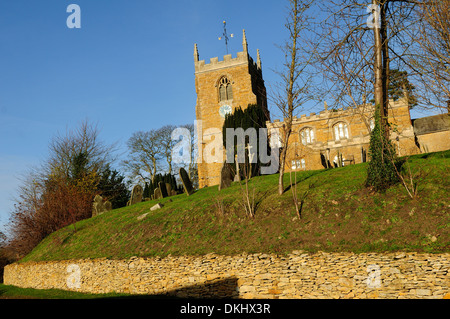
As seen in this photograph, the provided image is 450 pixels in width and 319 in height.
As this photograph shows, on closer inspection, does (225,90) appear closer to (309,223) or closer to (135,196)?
(135,196)

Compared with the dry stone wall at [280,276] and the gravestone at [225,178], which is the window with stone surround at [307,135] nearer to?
the gravestone at [225,178]

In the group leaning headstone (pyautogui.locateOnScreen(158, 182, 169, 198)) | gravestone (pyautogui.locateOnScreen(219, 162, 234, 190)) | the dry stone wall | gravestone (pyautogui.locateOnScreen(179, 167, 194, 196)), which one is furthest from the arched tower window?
the dry stone wall

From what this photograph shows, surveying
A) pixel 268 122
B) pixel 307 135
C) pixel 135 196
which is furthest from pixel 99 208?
pixel 307 135

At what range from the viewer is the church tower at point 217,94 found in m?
36.8

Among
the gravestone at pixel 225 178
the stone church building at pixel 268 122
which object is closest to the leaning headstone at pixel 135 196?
the gravestone at pixel 225 178

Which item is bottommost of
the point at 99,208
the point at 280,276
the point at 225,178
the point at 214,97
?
the point at 280,276

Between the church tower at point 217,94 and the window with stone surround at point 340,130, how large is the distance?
771cm

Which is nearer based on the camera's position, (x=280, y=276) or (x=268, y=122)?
(x=280, y=276)

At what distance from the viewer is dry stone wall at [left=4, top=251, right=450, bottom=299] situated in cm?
789

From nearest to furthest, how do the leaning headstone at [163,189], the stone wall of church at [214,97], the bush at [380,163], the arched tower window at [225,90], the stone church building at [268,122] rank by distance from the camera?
the bush at [380,163] → the leaning headstone at [163,189] → the stone church building at [268,122] → the stone wall of church at [214,97] → the arched tower window at [225,90]

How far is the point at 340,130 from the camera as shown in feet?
107

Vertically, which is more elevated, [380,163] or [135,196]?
[380,163]

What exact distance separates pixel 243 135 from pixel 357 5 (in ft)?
55.4

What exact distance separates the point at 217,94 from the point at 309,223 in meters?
29.2
